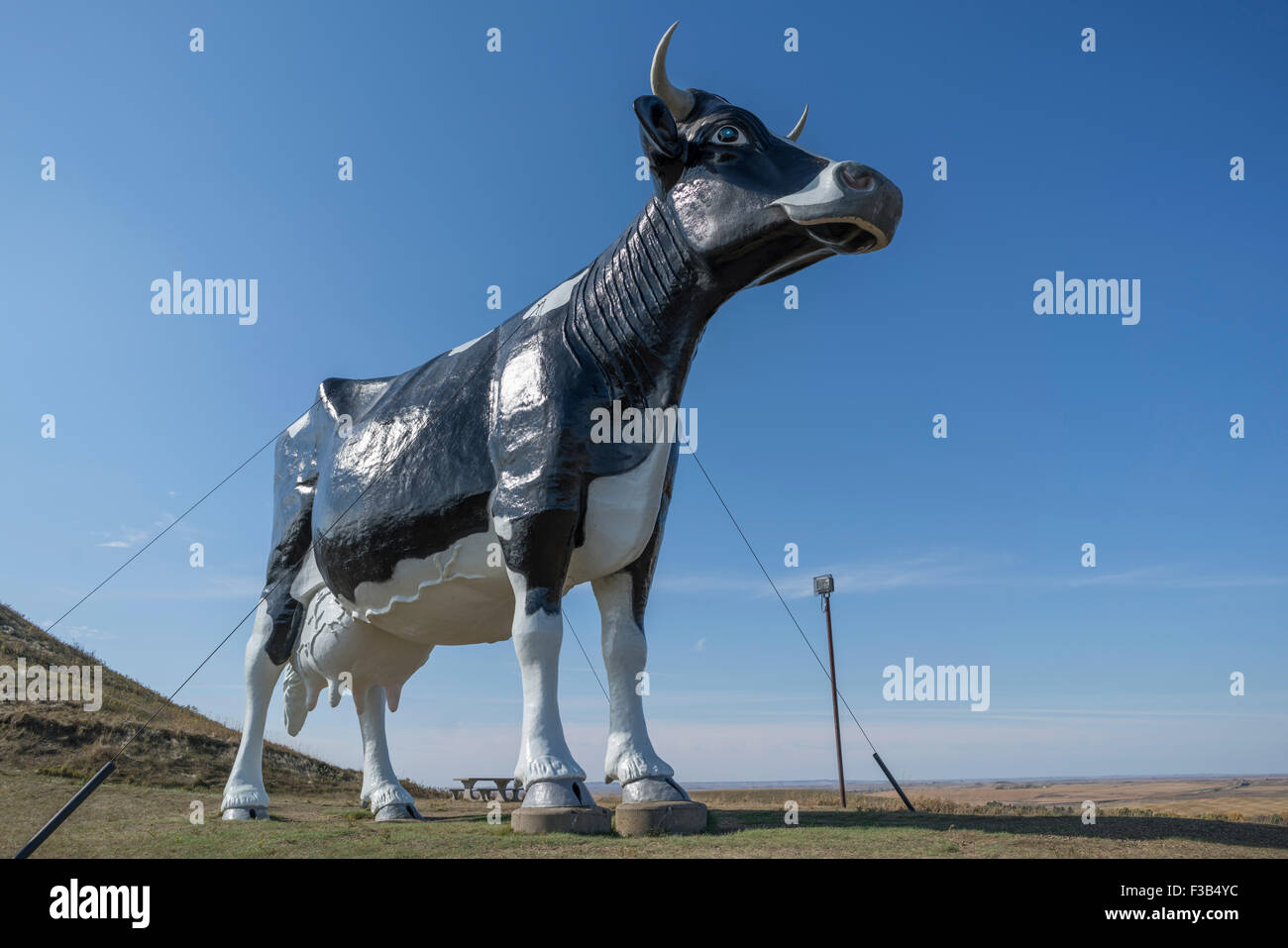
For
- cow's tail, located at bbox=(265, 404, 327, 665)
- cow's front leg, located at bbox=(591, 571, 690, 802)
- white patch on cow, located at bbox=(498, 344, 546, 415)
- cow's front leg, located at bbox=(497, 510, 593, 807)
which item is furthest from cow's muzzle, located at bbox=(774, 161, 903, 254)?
cow's tail, located at bbox=(265, 404, 327, 665)

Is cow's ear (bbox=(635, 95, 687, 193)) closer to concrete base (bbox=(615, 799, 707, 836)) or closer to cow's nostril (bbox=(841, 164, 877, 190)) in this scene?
cow's nostril (bbox=(841, 164, 877, 190))

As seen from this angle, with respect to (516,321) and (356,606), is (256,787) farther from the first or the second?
(516,321)

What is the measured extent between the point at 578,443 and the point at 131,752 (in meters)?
9.04

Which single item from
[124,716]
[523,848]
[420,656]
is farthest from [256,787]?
[124,716]

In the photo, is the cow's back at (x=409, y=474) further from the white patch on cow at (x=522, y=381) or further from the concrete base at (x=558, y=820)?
the concrete base at (x=558, y=820)

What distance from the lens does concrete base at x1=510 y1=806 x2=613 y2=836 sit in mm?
6277

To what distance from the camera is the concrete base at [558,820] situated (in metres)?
6.28

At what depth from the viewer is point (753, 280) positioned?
7059mm

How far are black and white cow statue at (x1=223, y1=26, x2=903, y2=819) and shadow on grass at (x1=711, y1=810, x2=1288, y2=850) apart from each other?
3.87ft

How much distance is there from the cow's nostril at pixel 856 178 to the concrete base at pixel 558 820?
169 inches

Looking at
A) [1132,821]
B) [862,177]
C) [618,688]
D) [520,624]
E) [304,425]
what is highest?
[862,177]

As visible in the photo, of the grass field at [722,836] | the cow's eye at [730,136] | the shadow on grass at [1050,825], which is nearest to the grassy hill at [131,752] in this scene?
the grass field at [722,836]
